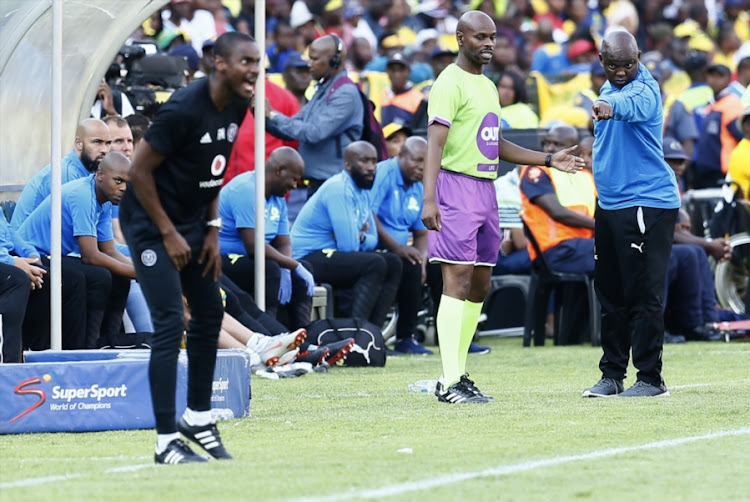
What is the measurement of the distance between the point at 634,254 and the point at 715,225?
662cm

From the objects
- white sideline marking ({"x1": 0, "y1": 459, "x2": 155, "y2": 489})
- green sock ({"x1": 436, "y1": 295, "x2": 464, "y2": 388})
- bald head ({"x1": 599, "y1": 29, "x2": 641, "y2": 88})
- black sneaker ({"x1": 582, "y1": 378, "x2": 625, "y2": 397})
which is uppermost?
bald head ({"x1": 599, "y1": 29, "x2": 641, "y2": 88})

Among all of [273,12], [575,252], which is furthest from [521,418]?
[273,12]

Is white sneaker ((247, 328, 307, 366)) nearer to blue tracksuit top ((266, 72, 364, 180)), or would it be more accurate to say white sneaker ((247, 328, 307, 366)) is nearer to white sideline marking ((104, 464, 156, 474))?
blue tracksuit top ((266, 72, 364, 180))

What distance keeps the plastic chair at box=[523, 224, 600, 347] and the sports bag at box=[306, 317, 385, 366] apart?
2.70 m

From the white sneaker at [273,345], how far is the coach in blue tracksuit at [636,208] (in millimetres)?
2438

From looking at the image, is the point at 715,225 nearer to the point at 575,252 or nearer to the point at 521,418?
the point at 575,252

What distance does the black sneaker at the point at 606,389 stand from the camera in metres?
8.89

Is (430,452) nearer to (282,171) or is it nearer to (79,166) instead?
(79,166)

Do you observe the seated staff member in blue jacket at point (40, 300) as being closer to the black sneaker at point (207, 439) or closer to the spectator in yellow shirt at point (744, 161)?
the black sneaker at point (207, 439)

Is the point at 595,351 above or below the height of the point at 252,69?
below

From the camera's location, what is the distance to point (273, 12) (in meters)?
22.1

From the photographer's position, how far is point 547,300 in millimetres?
14141

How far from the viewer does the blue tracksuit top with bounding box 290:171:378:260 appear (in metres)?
12.8

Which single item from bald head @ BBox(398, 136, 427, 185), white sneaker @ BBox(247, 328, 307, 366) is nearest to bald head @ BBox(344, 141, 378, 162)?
bald head @ BBox(398, 136, 427, 185)
